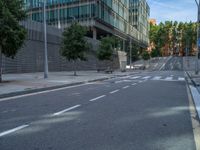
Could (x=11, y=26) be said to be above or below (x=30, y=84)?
above

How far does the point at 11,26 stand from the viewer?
20.6 metres

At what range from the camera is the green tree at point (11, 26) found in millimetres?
20016

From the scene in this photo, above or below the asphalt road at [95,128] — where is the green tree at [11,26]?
above

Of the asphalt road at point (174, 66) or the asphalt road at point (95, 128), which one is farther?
the asphalt road at point (174, 66)

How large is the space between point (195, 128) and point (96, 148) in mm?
2844

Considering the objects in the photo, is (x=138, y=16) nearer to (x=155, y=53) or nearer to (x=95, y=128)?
(x=155, y=53)

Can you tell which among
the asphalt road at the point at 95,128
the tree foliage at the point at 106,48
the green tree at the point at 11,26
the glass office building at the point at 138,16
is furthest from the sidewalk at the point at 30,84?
the glass office building at the point at 138,16

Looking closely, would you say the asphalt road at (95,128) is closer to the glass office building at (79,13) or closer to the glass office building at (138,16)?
the glass office building at (79,13)

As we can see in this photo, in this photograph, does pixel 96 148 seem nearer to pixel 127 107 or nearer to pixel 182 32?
pixel 127 107

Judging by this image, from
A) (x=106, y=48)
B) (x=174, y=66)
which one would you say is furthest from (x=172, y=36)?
(x=106, y=48)

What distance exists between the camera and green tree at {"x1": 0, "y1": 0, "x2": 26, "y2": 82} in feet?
65.7

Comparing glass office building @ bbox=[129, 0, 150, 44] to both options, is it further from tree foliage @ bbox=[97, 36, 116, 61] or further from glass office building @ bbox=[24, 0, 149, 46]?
tree foliage @ bbox=[97, 36, 116, 61]

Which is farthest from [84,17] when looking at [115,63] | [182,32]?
[182,32]

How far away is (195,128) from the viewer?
291 inches
